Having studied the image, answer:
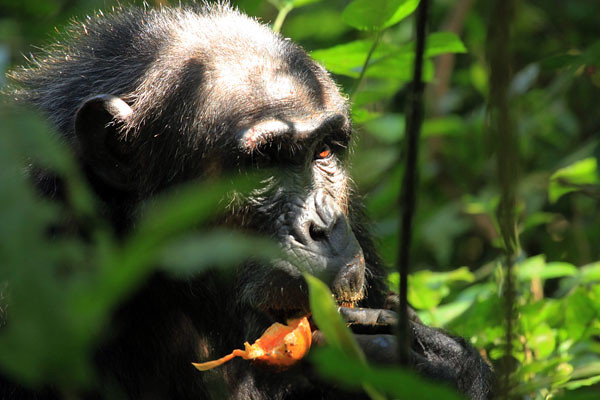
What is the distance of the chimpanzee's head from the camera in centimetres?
343

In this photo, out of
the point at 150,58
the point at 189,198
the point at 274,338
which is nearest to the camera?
the point at 189,198

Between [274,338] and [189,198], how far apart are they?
2.06 metres

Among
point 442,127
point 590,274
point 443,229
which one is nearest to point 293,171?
point 590,274

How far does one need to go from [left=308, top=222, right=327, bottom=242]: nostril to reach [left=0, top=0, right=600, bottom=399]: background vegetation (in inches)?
22.7

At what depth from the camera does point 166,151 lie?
3.81 metres

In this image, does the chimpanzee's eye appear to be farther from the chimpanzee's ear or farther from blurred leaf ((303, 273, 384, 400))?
blurred leaf ((303, 273, 384, 400))

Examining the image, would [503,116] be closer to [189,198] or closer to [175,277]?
[189,198]

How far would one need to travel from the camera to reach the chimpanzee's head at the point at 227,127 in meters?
3.43

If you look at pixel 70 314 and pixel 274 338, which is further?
pixel 274 338

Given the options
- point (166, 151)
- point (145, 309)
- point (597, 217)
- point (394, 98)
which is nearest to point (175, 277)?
point (145, 309)

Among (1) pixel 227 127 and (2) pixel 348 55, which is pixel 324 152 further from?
(2) pixel 348 55

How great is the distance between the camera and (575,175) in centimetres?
488

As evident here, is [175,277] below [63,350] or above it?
below

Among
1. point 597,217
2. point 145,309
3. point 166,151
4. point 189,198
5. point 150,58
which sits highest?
point 189,198
